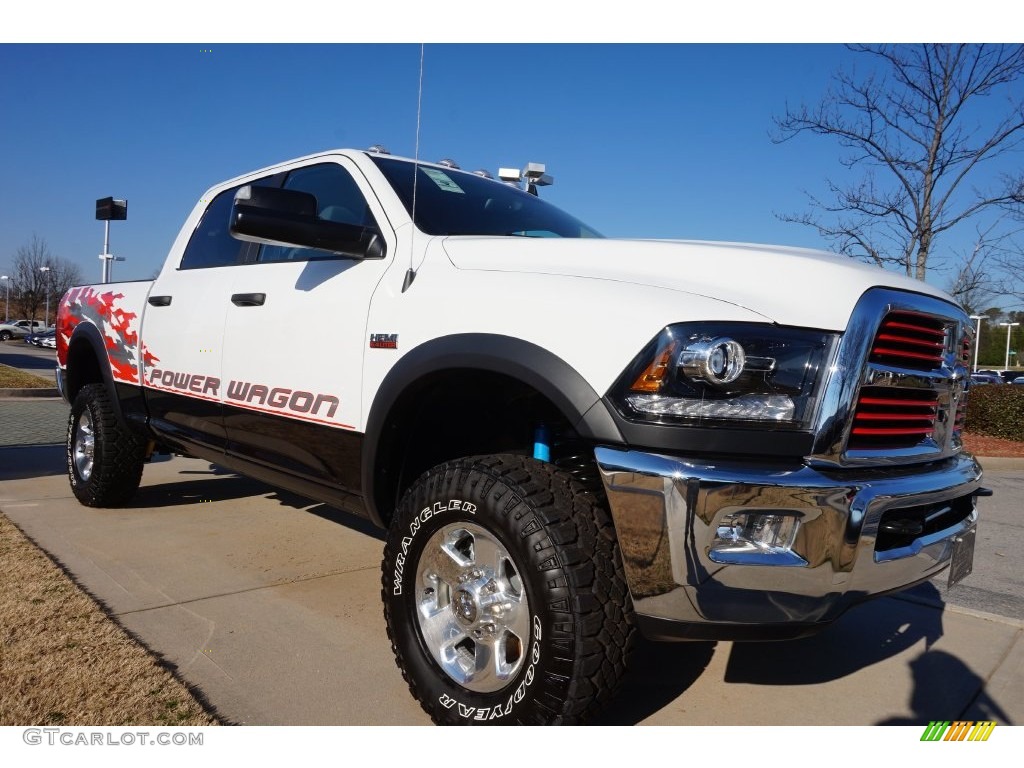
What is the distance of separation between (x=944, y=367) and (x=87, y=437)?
5.11m

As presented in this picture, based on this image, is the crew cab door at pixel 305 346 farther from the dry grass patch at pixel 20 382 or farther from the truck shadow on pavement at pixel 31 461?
the dry grass patch at pixel 20 382

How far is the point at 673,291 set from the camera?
2.22 metres

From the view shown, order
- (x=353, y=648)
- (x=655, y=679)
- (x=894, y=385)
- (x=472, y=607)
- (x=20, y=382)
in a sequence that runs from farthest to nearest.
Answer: (x=20, y=382) < (x=353, y=648) < (x=655, y=679) < (x=472, y=607) < (x=894, y=385)

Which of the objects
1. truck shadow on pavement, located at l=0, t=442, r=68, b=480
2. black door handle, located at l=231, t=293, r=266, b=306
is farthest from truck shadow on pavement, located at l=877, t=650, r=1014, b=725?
truck shadow on pavement, located at l=0, t=442, r=68, b=480

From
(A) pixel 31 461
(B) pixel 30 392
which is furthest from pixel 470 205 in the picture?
(B) pixel 30 392

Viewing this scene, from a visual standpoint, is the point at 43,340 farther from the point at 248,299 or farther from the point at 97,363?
the point at 248,299

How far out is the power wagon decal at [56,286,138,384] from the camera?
189 inches

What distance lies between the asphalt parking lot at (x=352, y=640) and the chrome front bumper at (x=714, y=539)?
0.77m

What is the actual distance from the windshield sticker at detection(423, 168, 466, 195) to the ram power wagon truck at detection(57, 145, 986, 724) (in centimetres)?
6

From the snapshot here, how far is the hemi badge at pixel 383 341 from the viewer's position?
284 centimetres

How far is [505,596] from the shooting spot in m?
2.42

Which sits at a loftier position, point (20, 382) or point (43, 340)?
point (20, 382)

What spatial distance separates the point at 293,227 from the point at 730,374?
165cm
